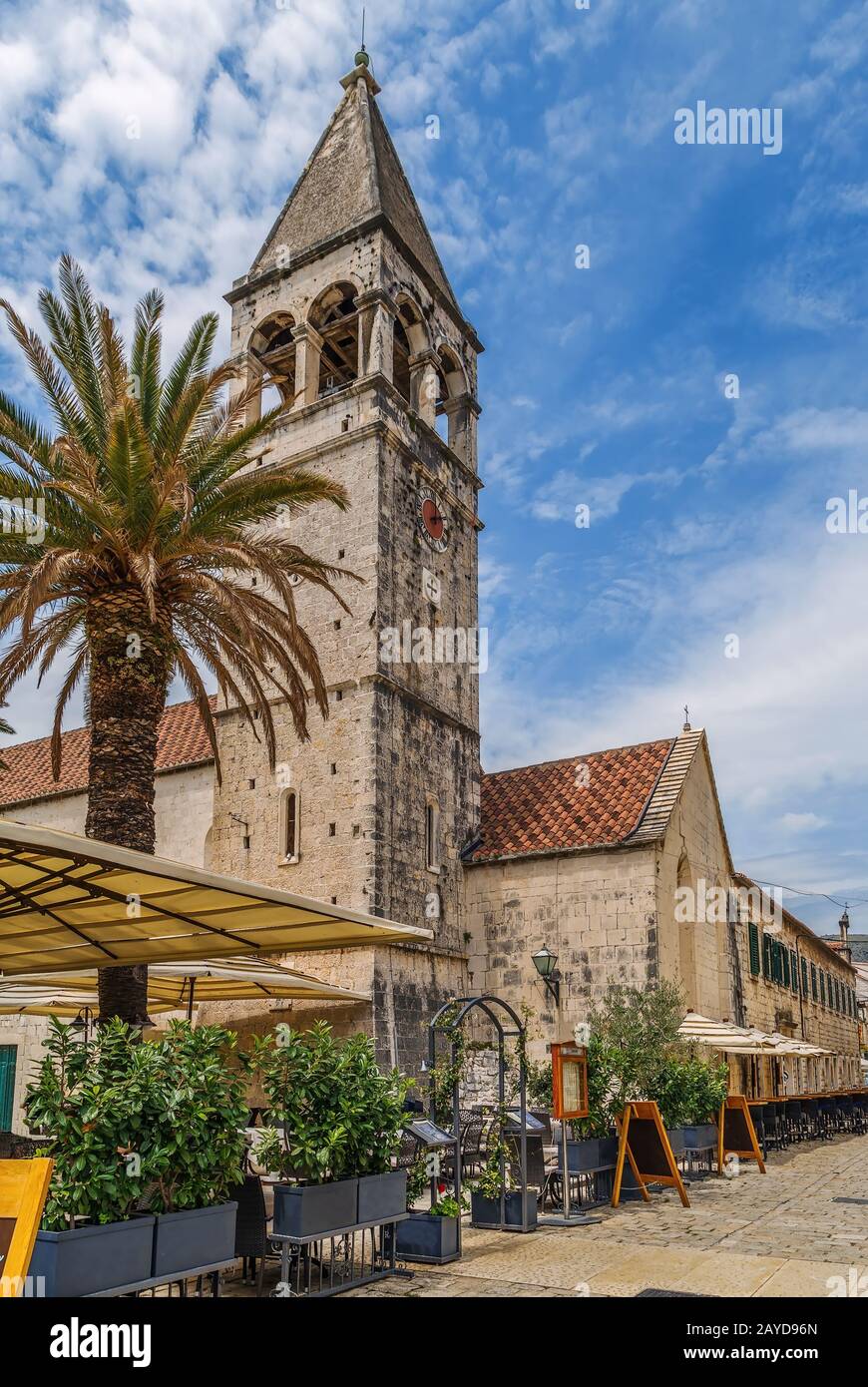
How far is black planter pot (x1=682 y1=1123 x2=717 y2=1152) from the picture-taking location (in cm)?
1516

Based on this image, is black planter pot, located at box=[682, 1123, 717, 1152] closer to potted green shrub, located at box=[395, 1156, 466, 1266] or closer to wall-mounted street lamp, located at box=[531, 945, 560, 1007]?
wall-mounted street lamp, located at box=[531, 945, 560, 1007]

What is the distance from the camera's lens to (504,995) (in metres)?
20.8

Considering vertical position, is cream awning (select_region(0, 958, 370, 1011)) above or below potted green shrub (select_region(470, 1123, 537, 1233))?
above

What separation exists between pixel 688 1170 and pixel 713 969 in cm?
743

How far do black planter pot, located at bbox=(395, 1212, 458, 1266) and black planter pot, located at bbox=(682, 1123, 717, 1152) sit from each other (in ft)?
24.6

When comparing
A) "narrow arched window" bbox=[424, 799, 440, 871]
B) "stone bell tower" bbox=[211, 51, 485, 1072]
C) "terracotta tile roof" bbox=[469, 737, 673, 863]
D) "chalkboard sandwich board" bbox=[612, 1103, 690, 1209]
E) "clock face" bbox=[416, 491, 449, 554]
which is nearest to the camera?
"chalkboard sandwich board" bbox=[612, 1103, 690, 1209]

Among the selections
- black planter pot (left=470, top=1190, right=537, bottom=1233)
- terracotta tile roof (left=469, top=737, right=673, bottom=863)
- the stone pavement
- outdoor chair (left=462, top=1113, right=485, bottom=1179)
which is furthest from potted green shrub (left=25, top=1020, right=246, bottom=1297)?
terracotta tile roof (left=469, top=737, right=673, bottom=863)

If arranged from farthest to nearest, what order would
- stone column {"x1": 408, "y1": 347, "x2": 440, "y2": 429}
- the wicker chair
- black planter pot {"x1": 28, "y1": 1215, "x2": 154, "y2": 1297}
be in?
stone column {"x1": 408, "y1": 347, "x2": 440, "y2": 429}, the wicker chair, black planter pot {"x1": 28, "y1": 1215, "x2": 154, "y2": 1297}

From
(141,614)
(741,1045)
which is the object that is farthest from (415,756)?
(141,614)

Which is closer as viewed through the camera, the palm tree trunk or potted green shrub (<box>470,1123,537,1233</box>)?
potted green shrub (<box>470,1123,537,1233</box>)

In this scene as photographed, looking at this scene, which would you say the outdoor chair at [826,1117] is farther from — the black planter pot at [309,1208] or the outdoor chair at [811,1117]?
the black planter pot at [309,1208]

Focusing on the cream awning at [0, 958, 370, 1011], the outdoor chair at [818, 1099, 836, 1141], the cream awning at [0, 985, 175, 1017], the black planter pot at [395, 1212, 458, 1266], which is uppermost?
the cream awning at [0, 958, 370, 1011]

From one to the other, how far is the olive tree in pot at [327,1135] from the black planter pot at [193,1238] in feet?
2.72
